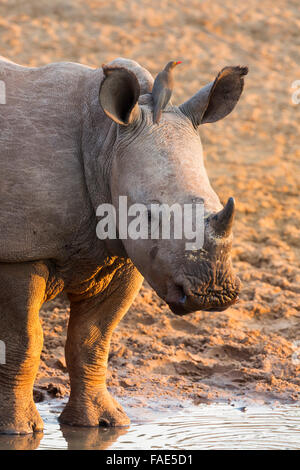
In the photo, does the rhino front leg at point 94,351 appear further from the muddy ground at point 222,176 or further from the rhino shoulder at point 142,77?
the rhino shoulder at point 142,77

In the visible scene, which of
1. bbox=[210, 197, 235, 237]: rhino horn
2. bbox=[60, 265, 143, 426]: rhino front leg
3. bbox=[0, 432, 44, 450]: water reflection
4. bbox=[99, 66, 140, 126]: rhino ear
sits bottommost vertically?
bbox=[0, 432, 44, 450]: water reflection

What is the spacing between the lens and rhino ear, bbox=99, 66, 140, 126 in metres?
5.18

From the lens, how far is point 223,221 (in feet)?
15.7

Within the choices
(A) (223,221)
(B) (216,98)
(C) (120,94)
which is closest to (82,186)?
(C) (120,94)

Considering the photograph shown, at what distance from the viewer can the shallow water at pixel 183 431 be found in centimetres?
559

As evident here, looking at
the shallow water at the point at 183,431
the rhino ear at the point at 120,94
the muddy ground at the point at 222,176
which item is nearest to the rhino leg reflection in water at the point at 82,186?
the rhino ear at the point at 120,94

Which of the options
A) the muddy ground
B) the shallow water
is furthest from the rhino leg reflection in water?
the muddy ground

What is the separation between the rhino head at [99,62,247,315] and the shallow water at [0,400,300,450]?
41.0 inches

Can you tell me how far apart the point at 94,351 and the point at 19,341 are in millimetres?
650

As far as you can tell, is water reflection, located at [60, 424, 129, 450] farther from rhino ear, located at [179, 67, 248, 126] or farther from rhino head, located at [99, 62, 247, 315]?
rhino ear, located at [179, 67, 248, 126]

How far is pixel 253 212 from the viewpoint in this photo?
33.6 feet

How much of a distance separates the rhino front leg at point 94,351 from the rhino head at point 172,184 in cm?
77

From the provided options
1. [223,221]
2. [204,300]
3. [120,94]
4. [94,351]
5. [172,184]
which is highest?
[120,94]

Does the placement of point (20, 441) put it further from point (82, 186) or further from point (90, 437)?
point (82, 186)
